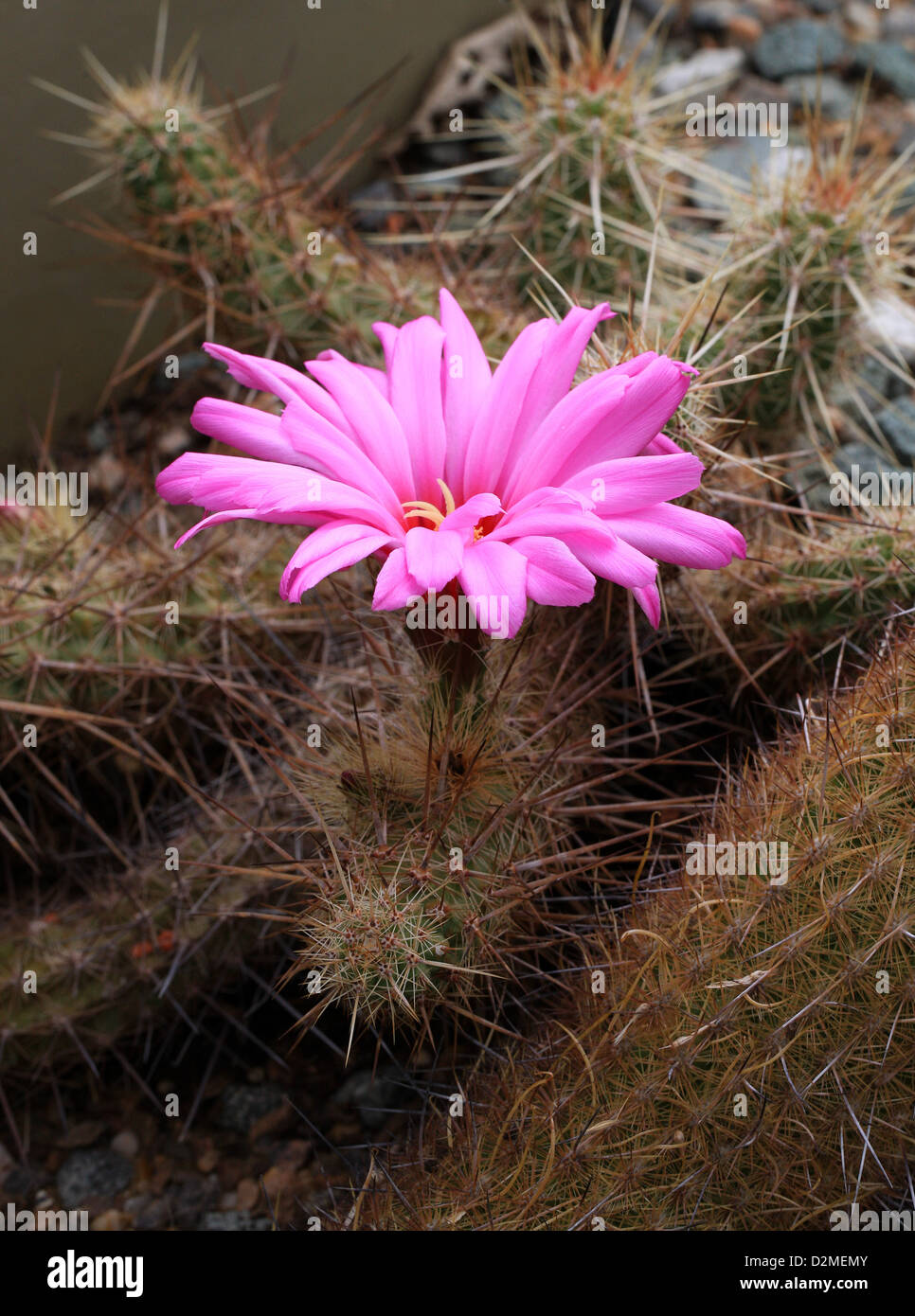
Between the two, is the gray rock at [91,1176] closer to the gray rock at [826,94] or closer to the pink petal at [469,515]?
the pink petal at [469,515]

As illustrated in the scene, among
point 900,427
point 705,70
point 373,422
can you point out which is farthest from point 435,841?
point 705,70

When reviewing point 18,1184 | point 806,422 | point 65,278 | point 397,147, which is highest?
point 397,147

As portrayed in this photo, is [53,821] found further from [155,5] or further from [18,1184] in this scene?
[155,5]

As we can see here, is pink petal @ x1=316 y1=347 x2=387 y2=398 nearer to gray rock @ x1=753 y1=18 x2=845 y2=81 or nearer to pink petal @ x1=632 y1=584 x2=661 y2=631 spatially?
pink petal @ x1=632 y1=584 x2=661 y2=631

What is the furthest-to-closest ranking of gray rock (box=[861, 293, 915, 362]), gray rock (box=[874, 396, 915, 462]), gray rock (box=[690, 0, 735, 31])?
gray rock (box=[690, 0, 735, 31]), gray rock (box=[874, 396, 915, 462]), gray rock (box=[861, 293, 915, 362])

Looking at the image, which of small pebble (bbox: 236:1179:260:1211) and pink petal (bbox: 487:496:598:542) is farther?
small pebble (bbox: 236:1179:260:1211)

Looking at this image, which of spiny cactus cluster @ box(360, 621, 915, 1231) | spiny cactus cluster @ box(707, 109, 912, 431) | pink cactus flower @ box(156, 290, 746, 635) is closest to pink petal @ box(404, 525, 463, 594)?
pink cactus flower @ box(156, 290, 746, 635)

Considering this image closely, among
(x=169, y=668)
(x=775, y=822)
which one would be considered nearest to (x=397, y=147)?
(x=169, y=668)

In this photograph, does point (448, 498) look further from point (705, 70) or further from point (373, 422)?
point (705, 70)
